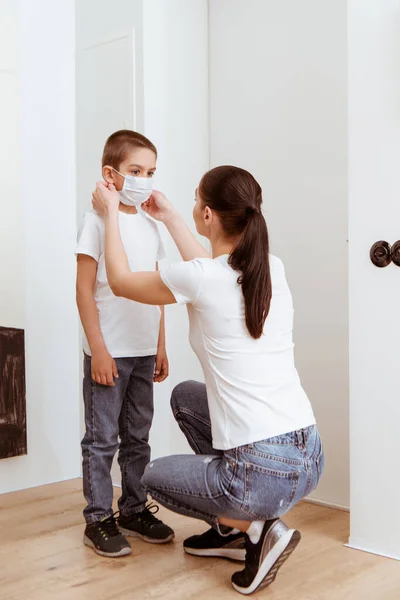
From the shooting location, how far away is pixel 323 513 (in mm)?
2395

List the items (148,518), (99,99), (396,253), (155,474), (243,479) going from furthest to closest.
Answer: (99,99), (148,518), (396,253), (155,474), (243,479)

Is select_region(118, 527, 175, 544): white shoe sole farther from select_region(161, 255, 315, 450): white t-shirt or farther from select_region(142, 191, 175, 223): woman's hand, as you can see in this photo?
select_region(142, 191, 175, 223): woman's hand

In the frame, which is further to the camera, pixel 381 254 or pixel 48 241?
pixel 48 241

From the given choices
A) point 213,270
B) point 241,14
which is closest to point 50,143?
point 241,14

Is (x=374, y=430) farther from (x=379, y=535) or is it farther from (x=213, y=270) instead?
(x=213, y=270)

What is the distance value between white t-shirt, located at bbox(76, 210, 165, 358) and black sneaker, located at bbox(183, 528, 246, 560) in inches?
20.7

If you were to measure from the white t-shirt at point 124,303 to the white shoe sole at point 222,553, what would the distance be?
21.8 inches

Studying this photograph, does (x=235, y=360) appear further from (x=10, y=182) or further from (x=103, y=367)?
(x=10, y=182)

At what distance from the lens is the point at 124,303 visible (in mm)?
2141

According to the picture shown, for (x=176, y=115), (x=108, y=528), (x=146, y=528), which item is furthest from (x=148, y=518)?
(x=176, y=115)

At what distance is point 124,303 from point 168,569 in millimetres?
719

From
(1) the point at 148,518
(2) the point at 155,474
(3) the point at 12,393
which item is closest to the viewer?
(2) the point at 155,474

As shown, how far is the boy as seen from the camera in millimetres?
2068

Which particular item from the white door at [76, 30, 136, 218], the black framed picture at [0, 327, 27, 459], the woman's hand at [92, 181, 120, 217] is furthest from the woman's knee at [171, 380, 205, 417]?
the white door at [76, 30, 136, 218]
